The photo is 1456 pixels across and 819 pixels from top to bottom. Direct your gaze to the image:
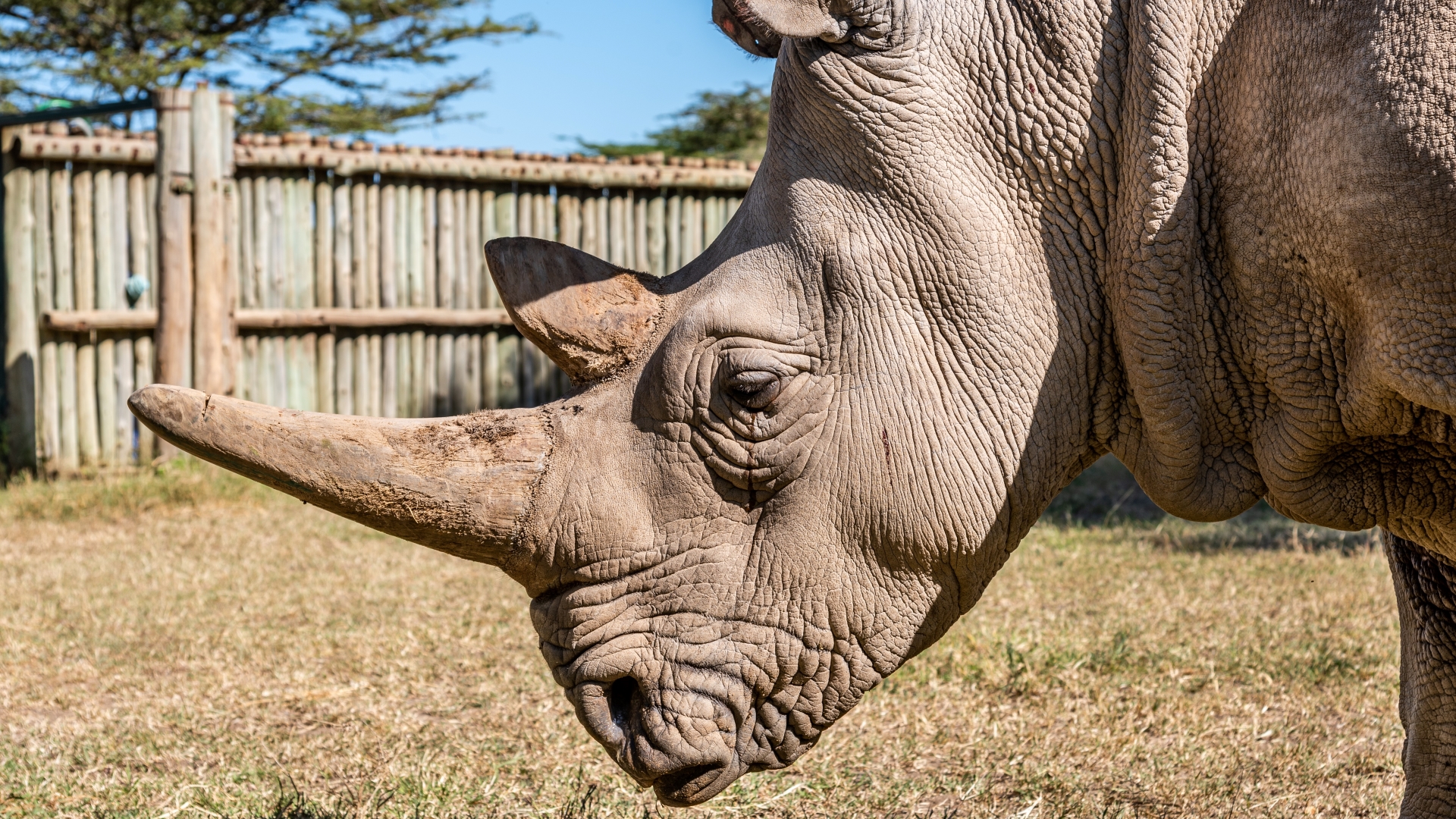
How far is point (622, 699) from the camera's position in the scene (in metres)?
2.49

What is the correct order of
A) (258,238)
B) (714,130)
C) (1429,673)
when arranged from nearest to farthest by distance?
(1429,673) → (258,238) → (714,130)

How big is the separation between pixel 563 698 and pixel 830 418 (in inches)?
109

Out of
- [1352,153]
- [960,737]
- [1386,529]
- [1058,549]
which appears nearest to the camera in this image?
[1352,153]

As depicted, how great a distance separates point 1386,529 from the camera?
276 centimetres

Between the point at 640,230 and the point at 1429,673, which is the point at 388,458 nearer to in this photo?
the point at 1429,673

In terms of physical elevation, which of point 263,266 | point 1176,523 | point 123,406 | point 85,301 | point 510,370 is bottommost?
point 1176,523

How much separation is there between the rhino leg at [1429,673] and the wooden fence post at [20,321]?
365 inches

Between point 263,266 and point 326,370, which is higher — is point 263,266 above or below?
above

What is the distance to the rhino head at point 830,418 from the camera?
2377 mm

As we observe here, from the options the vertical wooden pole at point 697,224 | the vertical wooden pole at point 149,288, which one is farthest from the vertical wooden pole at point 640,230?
Answer: the vertical wooden pole at point 149,288

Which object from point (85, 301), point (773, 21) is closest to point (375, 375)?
point (85, 301)

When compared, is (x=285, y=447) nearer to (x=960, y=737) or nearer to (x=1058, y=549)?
(x=960, y=737)

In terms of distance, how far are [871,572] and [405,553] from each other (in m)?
5.85

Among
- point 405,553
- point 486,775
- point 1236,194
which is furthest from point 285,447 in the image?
point 405,553
